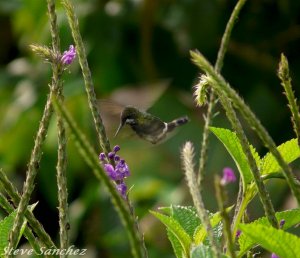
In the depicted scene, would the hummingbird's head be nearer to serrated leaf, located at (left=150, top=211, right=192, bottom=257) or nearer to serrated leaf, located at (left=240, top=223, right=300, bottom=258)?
serrated leaf, located at (left=150, top=211, right=192, bottom=257)

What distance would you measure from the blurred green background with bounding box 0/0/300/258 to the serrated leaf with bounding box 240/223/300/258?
7.48ft

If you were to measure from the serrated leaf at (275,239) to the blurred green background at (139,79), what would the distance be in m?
2.28

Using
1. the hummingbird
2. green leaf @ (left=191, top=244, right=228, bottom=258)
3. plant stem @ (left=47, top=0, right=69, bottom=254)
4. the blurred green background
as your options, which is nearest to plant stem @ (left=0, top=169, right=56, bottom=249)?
plant stem @ (left=47, top=0, right=69, bottom=254)

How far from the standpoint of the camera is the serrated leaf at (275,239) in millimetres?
498

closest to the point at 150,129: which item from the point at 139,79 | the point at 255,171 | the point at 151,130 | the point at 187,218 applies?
the point at 151,130

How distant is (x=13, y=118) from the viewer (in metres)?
3.09

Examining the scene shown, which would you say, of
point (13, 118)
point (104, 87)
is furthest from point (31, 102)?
point (104, 87)

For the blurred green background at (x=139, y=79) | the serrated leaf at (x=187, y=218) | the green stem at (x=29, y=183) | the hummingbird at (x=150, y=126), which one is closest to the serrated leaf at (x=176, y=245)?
the serrated leaf at (x=187, y=218)

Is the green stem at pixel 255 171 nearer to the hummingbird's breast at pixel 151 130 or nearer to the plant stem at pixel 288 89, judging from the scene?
the plant stem at pixel 288 89

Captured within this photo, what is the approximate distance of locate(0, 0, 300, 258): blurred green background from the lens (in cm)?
289

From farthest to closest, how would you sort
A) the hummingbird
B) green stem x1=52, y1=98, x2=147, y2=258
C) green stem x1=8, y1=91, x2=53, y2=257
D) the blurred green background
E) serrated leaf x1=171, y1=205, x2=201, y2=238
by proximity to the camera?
the blurred green background < the hummingbird < serrated leaf x1=171, y1=205, x2=201, y2=238 < green stem x1=8, y1=91, x2=53, y2=257 < green stem x1=52, y1=98, x2=147, y2=258

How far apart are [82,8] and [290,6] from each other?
0.85 meters

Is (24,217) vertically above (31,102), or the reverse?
(24,217)

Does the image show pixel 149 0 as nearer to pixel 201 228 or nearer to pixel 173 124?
pixel 173 124
